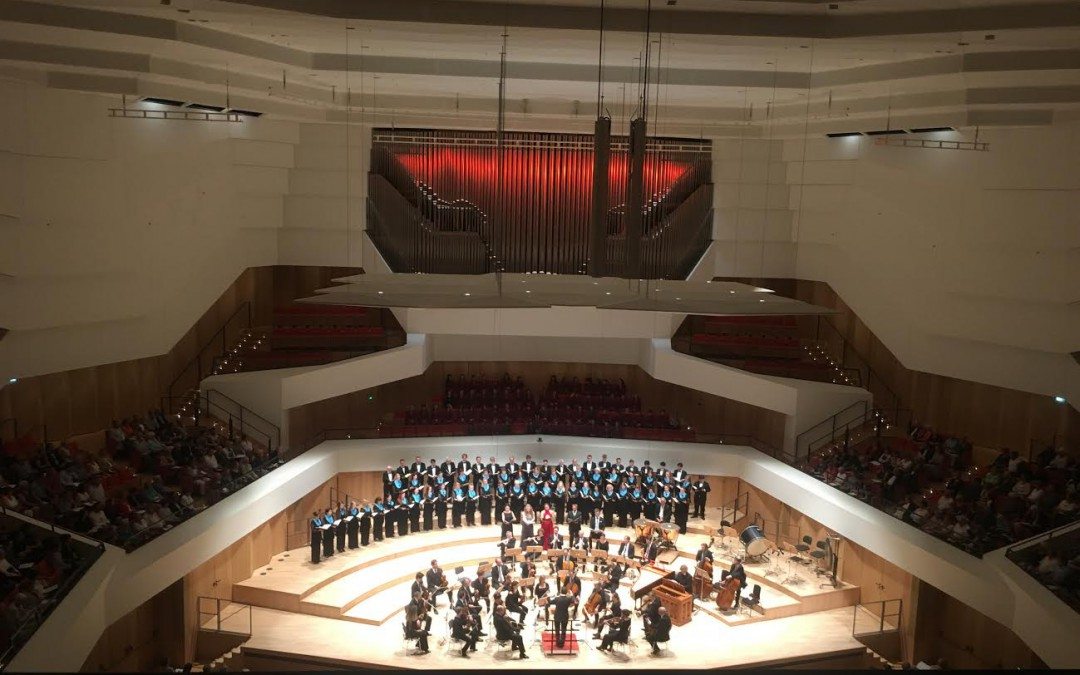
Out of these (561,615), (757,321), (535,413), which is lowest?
(561,615)

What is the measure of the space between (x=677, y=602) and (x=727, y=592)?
79cm

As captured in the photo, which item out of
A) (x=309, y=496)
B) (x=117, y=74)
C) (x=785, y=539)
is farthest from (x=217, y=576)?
(x=785, y=539)

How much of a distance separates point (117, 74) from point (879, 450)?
11058 millimetres

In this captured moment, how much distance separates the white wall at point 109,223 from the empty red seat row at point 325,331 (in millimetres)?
1330

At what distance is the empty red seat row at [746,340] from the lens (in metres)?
15.9

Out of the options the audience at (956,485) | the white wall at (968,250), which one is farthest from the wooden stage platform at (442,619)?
the white wall at (968,250)

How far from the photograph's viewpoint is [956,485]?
1118cm

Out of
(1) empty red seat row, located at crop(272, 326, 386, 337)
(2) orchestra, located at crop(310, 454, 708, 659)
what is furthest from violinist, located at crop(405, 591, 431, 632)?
(1) empty red seat row, located at crop(272, 326, 386, 337)

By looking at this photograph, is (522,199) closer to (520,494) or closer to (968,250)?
(520,494)

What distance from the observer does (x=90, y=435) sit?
1231cm

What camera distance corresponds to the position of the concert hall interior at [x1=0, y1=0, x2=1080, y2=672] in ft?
27.2

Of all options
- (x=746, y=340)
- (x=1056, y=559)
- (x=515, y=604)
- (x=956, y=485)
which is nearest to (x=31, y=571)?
(x=515, y=604)

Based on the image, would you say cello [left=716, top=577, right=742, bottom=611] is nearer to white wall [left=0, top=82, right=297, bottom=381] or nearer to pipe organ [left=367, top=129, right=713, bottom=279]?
pipe organ [left=367, top=129, right=713, bottom=279]

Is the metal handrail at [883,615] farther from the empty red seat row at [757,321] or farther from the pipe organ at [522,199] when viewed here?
the pipe organ at [522,199]
